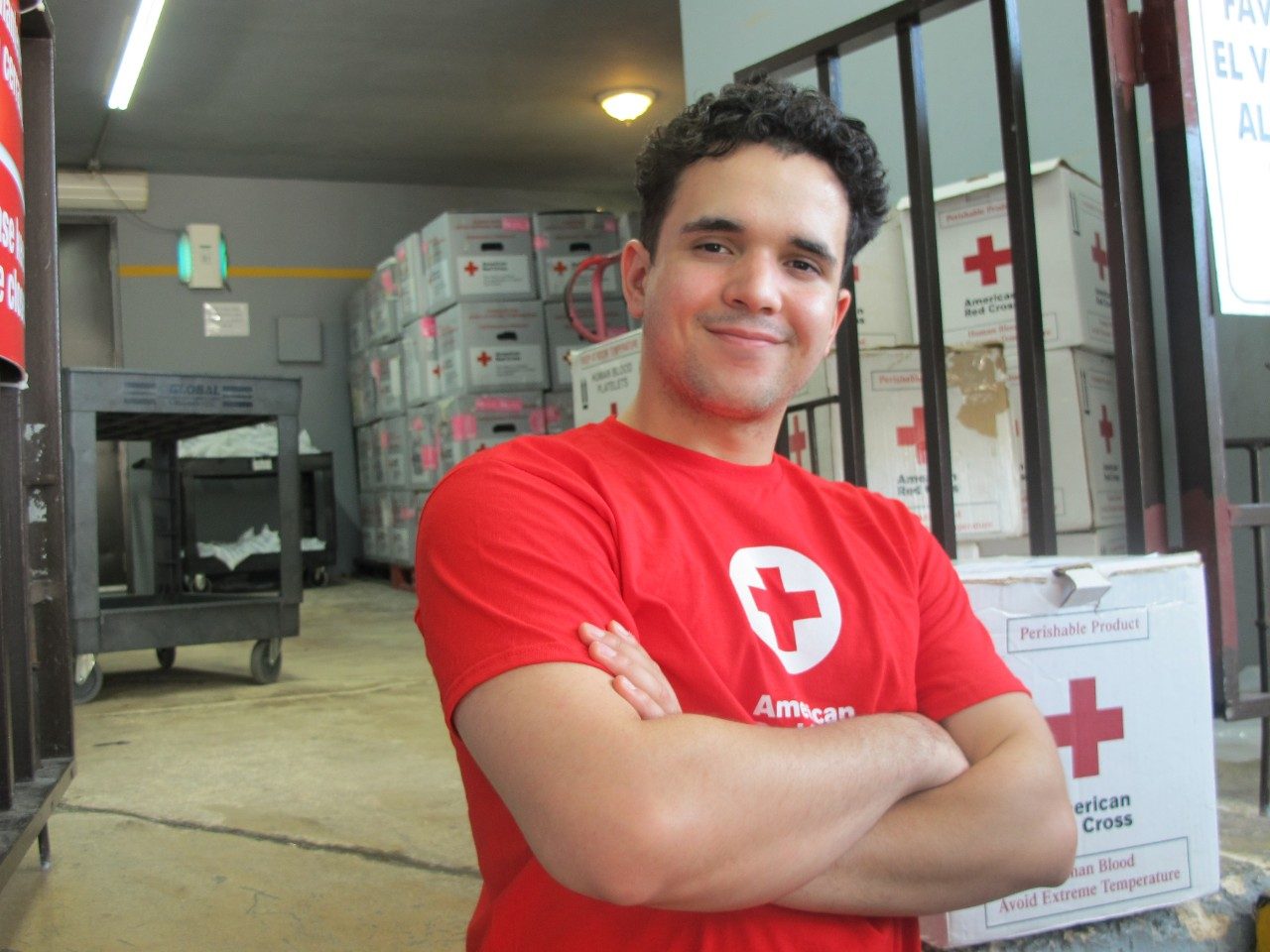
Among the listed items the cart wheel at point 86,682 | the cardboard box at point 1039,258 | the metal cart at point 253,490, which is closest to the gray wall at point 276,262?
the metal cart at point 253,490

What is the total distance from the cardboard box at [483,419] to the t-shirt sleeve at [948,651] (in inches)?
197

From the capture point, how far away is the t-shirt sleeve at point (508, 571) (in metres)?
0.81

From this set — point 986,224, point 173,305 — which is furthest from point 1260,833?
point 173,305

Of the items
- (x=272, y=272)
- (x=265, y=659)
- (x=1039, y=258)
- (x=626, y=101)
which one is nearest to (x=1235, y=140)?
(x=1039, y=258)

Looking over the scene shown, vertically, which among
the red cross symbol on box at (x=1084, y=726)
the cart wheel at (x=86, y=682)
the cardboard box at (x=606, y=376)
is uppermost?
the cardboard box at (x=606, y=376)

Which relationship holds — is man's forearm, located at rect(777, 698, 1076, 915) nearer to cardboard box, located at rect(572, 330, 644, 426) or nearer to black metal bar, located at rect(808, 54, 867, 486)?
black metal bar, located at rect(808, 54, 867, 486)

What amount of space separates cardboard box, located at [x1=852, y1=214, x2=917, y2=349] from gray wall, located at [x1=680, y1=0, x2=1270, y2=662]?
17.9 inches

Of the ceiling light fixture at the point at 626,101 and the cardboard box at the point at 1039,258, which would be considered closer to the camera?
the cardboard box at the point at 1039,258

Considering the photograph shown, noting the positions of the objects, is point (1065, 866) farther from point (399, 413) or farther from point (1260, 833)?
point (399, 413)

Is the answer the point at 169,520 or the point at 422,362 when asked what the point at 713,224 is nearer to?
the point at 169,520

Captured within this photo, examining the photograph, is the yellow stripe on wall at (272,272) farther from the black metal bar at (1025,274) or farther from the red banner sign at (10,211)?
the black metal bar at (1025,274)

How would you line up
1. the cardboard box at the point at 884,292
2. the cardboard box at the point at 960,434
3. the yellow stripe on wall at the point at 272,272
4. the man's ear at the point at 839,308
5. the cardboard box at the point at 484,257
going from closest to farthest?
the man's ear at the point at 839,308 < the cardboard box at the point at 960,434 < the cardboard box at the point at 884,292 < the cardboard box at the point at 484,257 < the yellow stripe on wall at the point at 272,272

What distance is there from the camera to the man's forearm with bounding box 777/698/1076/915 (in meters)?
0.85

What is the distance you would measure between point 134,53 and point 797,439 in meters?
4.84
